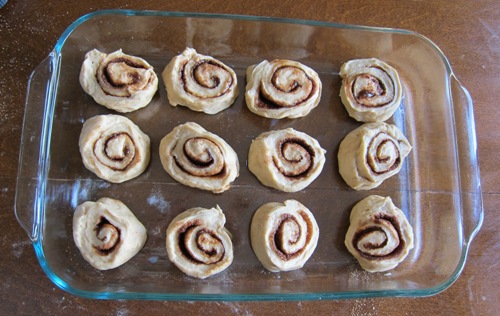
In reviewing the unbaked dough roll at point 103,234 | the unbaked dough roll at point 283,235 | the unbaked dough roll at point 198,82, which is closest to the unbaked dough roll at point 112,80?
the unbaked dough roll at point 198,82

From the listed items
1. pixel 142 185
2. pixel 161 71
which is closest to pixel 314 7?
pixel 161 71

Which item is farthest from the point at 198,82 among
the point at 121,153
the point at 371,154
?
the point at 371,154

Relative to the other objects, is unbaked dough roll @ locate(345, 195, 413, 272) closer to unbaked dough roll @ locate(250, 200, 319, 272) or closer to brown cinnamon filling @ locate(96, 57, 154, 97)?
unbaked dough roll @ locate(250, 200, 319, 272)

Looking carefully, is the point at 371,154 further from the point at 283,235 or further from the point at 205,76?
the point at 205,76

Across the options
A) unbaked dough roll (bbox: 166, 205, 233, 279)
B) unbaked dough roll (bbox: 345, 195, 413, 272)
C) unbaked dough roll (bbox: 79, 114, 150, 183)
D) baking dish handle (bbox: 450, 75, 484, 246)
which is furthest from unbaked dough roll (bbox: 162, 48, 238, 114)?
baking dish handle (bbox: 450, 75, 484, 246)

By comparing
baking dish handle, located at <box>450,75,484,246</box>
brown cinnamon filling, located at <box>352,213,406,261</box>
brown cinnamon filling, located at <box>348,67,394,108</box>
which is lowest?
brown cinnamon filling, located at <box>352,213,406,261</box>

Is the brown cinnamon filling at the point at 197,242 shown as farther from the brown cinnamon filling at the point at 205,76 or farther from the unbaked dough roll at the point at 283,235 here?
the brown cinnamon filling at the point at 205,76
